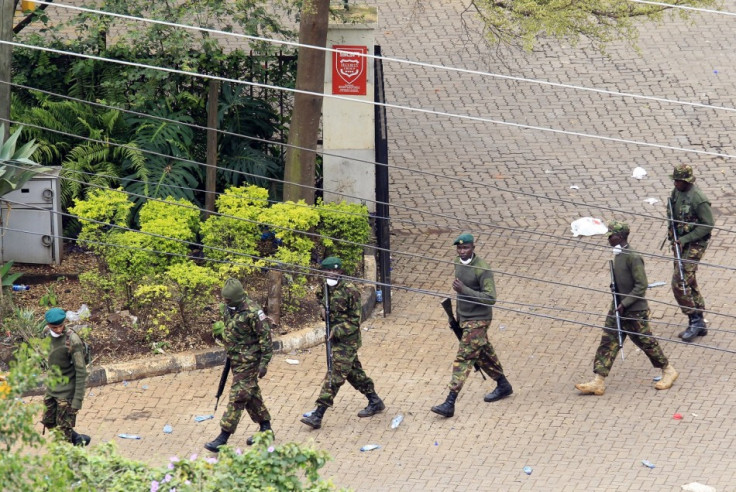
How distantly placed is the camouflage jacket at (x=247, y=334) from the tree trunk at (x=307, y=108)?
2900mm

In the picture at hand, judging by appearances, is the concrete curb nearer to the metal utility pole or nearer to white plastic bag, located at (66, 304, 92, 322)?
white plastic bag, located at (66, 304, 92, 322)

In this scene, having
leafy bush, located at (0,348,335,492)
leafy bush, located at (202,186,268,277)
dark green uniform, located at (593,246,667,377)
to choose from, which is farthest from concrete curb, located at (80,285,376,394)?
leafy bush, located at (0,348,335,492)

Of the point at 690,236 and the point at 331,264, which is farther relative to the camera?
the point at 690,236

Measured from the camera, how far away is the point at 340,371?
1134 centimetres

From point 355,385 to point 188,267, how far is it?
2.42 meters

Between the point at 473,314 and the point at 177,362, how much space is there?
A: 113 inches

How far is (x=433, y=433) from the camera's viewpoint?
37.1 ft

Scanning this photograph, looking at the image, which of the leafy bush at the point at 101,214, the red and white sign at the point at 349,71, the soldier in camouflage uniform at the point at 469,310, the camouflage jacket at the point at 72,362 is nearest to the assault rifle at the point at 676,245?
the soldier in camouflage uniform at the point at 469,310

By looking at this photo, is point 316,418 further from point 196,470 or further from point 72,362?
point 196,470

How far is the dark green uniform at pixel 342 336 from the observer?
11.3 metres

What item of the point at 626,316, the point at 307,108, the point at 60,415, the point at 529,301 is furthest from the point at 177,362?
the point at 626,316

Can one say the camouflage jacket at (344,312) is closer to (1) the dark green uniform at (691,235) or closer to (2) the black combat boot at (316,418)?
(2) the black combat boot at (316,418)

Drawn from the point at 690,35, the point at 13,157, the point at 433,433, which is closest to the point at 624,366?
the point at 433,433

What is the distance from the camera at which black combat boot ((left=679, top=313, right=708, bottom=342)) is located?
1289cm
